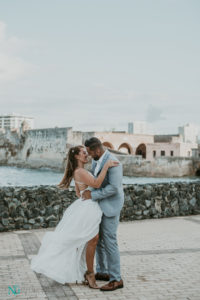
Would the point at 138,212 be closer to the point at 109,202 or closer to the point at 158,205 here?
the point at 158,205

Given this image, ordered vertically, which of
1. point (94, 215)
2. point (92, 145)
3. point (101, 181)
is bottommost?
point (94, 215)

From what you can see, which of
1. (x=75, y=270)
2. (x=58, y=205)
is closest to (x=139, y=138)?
(x=58, y=205)

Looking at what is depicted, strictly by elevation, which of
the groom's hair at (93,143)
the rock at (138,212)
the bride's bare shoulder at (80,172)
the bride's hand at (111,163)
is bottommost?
the rock at (138,212)

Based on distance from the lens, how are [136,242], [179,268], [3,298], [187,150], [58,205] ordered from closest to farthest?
1. [3,298]
2. [179,268]
3. [136,242]
4. [58,205]
5. [187,150]

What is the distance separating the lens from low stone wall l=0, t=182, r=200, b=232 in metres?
9.15

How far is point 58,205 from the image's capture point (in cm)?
977

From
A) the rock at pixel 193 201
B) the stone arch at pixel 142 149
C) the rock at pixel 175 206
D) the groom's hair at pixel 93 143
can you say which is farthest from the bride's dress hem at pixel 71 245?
the stone arch at pixel 142 149

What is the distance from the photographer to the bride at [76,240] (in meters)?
5.07

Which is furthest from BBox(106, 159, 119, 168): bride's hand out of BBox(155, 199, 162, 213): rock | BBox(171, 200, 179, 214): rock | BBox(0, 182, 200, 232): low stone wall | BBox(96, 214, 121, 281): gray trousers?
BBox(171, 200, 179, 214): rock

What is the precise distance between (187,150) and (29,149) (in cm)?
2830

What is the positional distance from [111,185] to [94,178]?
0.27m

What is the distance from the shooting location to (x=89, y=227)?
507 centimetres

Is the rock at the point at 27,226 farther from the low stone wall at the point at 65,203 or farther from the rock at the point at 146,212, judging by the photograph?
the rock at the point at 146,212

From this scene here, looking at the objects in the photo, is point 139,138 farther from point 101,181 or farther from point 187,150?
point 101,181
